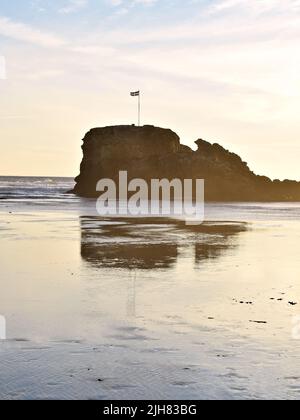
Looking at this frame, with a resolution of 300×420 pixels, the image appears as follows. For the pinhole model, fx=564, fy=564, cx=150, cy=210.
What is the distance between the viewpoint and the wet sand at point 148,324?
7.04 metres

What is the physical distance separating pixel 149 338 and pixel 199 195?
362 feet

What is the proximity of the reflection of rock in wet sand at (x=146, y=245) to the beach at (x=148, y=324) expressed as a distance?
13cm

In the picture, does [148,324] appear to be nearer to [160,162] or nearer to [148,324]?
[148,324]

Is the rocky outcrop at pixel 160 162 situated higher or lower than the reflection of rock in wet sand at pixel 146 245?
higher

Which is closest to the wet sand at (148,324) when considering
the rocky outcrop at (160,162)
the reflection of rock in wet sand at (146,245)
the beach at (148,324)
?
the beach at (148,324)

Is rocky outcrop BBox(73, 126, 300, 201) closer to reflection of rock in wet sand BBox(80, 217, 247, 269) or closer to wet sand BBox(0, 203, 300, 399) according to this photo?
reflection of rock in wet sand BBox(80, 217, 247, 269)

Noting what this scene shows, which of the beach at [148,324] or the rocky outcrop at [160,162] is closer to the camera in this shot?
the beach at [148,324]

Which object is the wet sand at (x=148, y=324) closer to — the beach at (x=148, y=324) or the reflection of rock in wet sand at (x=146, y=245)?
the beach at (x=148, y=324)

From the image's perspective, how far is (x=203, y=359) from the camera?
26.2 feet

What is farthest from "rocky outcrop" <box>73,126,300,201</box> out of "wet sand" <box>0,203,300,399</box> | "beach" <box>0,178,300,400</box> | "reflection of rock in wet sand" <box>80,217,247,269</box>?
"beach" <box>0,178,300,400</box>

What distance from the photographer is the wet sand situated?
704 cm

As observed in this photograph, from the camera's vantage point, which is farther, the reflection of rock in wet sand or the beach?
the reflection of rock in wet sand

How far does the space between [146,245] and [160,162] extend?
10216 cm

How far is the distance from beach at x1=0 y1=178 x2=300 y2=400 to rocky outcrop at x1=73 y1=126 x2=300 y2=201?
10221 cm
